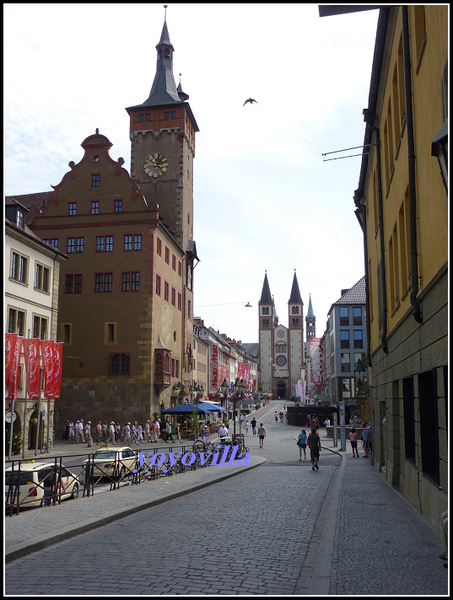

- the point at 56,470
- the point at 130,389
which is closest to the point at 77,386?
the point at 130,389

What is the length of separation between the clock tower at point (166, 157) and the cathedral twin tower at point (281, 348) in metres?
133

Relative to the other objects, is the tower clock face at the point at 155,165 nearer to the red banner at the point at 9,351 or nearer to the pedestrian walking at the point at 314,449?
the red banner at the point at 9,351

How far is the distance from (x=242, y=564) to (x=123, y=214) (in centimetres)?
4295

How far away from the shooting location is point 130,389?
46688mm

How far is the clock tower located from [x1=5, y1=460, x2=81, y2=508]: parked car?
141 feet


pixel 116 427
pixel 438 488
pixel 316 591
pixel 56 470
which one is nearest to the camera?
pixel 316 591

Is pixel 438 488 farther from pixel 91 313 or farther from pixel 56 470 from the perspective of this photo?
pixel 91 313

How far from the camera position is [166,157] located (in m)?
58.6

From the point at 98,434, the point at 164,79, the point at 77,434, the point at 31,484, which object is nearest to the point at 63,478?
the point at 31,484

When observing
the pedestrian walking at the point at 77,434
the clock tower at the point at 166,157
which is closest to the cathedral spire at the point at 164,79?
the clock tower at the point at 166,157

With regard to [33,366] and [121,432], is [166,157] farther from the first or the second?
[33,366]

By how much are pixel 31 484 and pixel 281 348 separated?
7091 inches

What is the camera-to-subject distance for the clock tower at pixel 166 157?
5778 cm

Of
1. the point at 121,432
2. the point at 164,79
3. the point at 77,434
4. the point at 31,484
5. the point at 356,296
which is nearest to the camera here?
the point at 31,484
